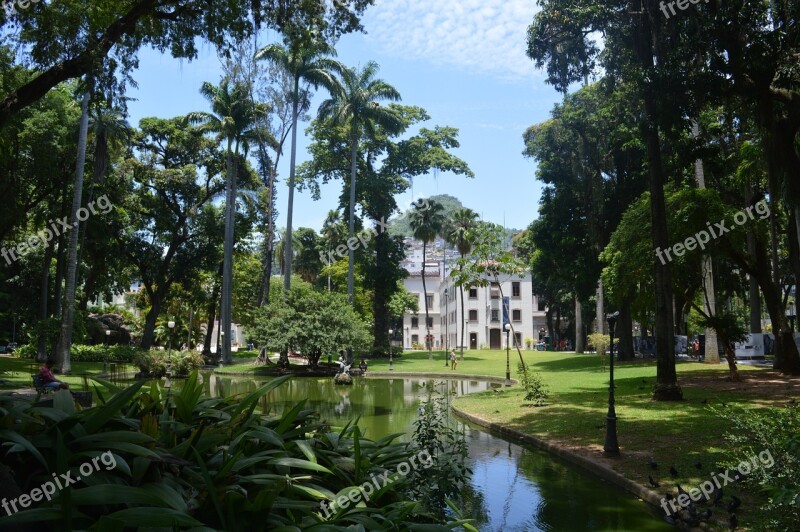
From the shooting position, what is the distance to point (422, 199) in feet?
181

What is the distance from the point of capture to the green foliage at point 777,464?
210 inches

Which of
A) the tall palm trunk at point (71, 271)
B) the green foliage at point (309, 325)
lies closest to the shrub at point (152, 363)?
the tall palm trunk at point (71, 271)

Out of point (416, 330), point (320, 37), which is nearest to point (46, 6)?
point (320, 37)

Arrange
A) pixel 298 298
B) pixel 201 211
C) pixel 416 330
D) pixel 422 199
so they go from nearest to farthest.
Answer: pixel 298 298, pixel 201 211, pixel 422 199, pixel 416 330

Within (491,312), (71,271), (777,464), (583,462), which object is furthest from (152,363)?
(491,312)

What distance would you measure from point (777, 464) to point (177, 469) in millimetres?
6127

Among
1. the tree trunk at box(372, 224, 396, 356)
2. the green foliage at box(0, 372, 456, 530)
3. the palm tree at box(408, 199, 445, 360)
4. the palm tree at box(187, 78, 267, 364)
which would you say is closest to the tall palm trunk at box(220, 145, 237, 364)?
the palm tree at box(187, 78, 267, 364)

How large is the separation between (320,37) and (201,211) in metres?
32.2

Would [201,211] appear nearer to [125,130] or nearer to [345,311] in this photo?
[125,130]

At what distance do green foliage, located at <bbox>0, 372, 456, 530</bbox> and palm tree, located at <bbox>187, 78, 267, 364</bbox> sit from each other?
36.0 metres

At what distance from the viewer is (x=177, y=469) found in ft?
11.5

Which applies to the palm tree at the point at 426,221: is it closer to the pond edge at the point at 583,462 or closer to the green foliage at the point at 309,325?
the green foliage at the point at 309,325

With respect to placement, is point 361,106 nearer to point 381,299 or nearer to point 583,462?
point 381,299

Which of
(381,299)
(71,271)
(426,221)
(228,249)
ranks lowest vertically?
(71,271)
